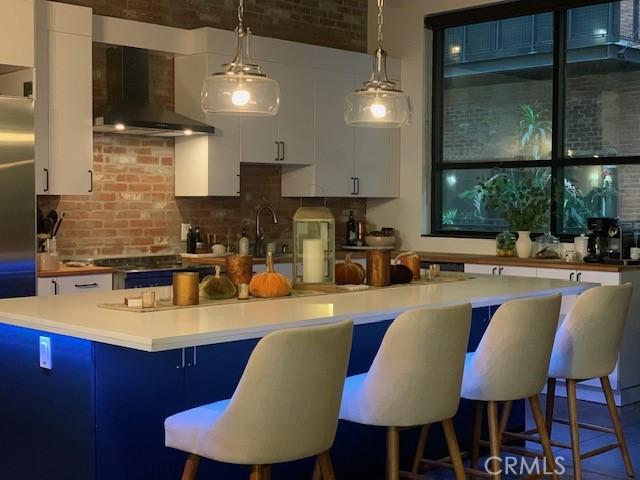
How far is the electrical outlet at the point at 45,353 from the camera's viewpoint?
11.1ft

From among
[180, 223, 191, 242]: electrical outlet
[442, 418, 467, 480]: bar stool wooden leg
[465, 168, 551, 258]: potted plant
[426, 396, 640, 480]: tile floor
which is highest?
[465, 168, 551, 258]: potted plant

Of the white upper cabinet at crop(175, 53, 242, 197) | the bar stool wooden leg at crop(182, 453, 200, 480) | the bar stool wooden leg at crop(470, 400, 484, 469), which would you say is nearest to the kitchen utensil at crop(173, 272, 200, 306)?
the bar stool wooden leg at crop(182, 453, 200, 480)

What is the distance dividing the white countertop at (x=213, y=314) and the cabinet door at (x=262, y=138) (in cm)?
276

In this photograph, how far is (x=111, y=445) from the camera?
10.5 ft

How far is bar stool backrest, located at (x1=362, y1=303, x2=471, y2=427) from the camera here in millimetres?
3205

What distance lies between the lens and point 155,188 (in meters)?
6.94

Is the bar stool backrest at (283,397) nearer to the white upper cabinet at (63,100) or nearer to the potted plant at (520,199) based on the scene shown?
the white upper cabinet at (63,100)

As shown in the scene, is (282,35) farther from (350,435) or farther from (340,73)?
(350,435)

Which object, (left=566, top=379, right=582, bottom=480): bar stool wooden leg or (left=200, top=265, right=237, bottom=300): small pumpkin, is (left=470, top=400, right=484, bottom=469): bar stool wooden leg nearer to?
(left=566, top=379, right=582, bottom=480): bar stool wooden leg

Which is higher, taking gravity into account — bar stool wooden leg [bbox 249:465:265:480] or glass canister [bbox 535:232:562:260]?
glass canister [bbox 535:232:562:260]

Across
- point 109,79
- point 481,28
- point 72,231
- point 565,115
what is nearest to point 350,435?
point 72,231

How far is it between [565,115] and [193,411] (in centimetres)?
502

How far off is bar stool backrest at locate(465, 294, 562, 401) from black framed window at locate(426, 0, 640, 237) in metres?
3.46

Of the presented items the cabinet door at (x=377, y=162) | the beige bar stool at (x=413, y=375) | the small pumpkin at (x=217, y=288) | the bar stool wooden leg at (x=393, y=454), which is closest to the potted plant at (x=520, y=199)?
the cabinet door at (x=377, y=162)
